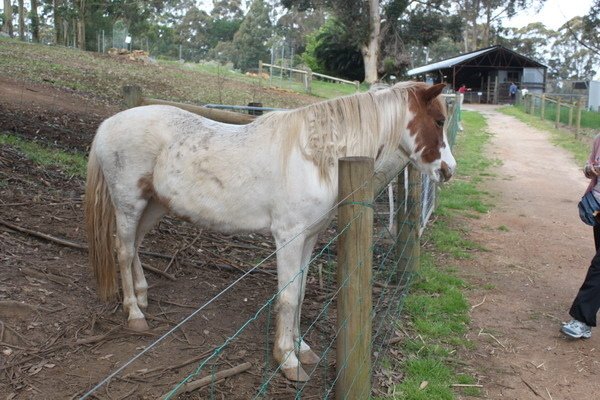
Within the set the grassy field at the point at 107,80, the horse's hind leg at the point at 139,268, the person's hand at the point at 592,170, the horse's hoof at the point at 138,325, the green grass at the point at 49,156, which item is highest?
the grassy field at the point at 107,80

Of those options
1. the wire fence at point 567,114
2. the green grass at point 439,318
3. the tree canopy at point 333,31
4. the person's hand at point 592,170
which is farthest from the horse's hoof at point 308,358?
the tree canopy at point 333,31

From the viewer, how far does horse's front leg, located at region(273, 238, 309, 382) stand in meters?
3.18

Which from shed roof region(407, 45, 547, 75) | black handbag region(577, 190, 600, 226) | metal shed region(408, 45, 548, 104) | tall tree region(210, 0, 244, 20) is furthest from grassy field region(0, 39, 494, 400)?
tall tree region(210, 0, 244, 20)

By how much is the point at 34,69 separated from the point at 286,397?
43.1 feet

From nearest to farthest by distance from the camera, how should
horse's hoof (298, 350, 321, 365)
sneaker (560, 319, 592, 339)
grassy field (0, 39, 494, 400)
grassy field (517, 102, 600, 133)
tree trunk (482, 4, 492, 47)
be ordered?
horse's hoof (298, 350, 321, 365) → grassy field (0, 39, 494, 400) → sneaker (560, 319, 592, 339) → grassy field (517, 102, 600, 133) → tree trunk (482, 4, 492, 47)

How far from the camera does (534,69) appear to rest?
43438 mm

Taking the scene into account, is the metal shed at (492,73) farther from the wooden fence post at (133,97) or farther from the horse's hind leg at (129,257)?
the horse's hind leg at (129,257)

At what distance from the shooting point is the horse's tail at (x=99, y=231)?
12.6 feet

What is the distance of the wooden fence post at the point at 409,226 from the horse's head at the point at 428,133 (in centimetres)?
127

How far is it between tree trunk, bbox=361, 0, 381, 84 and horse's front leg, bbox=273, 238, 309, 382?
105ft

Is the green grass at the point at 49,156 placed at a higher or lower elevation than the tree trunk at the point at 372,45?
lower

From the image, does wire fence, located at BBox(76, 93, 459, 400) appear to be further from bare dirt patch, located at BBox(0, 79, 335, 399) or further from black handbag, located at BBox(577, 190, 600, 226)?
black handbag, located at BBox(577, 190, 600, 226)

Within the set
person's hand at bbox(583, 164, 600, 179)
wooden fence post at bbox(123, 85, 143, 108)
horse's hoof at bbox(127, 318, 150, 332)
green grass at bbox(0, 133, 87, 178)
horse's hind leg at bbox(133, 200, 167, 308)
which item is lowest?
horse's hoof at bbox(127, 318, 150, 332)

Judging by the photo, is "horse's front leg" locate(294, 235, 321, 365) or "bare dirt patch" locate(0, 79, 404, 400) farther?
"horse's front leg" locate(294, 235, 321, 365)
